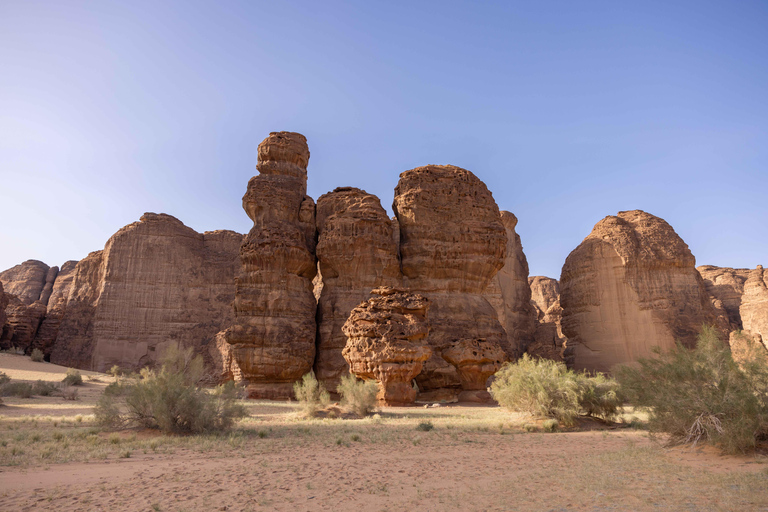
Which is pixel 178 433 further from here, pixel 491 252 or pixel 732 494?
pixel 491 252

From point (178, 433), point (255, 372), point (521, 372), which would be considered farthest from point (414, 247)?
point (178, 433)

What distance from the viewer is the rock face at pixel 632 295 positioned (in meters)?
25.8

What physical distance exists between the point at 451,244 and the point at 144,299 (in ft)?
82.3

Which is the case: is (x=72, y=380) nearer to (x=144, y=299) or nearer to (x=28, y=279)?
(x=144, y=299)

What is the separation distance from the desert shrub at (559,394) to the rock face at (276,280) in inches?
497

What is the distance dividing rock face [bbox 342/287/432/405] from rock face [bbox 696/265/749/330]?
29.7 m

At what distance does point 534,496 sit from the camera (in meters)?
5.35

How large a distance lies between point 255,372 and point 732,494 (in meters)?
19.8

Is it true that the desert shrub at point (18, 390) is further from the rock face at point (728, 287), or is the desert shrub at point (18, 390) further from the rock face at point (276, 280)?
the rock face at point (728, 287)

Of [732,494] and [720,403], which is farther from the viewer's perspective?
[720,403]

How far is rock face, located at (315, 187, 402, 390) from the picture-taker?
76.6ft

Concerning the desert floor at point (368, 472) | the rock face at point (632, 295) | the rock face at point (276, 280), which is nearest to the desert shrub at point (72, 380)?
the rock face at point (276, 280)

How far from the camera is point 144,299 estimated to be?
3588cm

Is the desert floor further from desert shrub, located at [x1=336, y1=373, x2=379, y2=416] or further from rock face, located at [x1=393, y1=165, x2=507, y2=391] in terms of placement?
rock face, located at [x1=393, y1=165, x2=507, y2=391]
